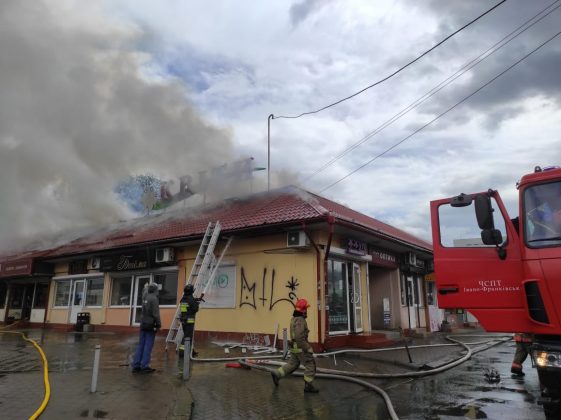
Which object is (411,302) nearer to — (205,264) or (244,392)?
(205,264)

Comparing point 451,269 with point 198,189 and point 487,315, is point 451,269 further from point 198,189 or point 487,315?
point 198,189

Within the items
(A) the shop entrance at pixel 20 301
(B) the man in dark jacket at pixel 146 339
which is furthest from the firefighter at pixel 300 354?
(A) the shop entrance at pixel 20 301

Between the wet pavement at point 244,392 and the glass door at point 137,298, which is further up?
the glass door at point 137,298

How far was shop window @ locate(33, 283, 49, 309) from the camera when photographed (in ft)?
71.2

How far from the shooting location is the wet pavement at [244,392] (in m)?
5.87

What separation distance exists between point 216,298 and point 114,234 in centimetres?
822

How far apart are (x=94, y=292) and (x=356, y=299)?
1129 centimetres

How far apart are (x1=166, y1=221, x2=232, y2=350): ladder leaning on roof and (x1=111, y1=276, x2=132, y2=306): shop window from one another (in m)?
4.83

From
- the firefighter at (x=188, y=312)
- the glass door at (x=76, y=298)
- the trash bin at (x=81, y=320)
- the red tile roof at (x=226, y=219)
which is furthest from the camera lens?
the glass door at (x=76, y=298)

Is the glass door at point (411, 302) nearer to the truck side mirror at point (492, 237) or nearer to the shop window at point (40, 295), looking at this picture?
the truck side mirror at point (492, 237)

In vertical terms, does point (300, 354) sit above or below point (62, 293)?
below

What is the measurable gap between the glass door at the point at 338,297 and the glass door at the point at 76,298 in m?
11.6

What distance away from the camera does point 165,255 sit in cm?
1482

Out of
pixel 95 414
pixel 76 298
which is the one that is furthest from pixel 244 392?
pixel 76 298
